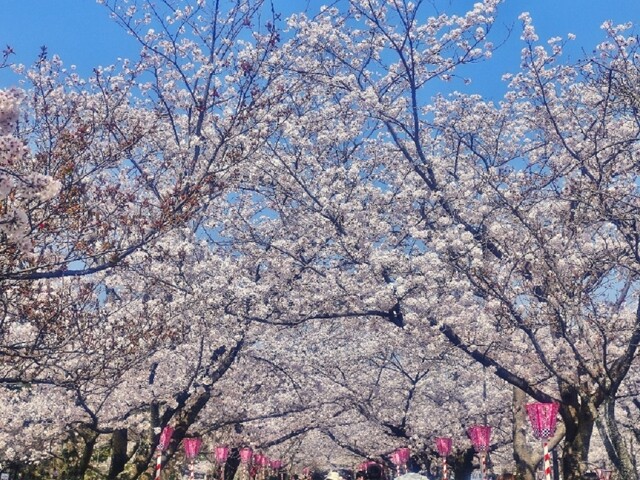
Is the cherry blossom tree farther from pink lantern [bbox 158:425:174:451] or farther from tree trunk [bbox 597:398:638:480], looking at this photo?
pink lantern [bbox 158:425:174:451]

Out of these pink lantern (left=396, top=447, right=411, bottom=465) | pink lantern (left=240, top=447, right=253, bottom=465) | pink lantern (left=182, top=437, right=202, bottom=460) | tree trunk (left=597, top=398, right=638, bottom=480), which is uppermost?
pink lantern (left=396, top=447, right=411, bottom=465)

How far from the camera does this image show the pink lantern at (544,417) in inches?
371

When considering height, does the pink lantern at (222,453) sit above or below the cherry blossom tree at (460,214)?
below

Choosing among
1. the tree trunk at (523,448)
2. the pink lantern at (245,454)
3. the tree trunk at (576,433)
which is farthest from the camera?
the pink lantern at (245,454)

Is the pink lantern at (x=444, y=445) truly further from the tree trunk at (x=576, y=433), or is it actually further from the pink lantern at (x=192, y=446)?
the tree trunk at (x=576, y=433)

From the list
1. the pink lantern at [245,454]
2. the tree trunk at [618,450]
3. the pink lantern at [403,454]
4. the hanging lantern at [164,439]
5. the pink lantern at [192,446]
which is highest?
the pink lantern at [403,454]

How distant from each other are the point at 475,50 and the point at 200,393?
25.4 feet

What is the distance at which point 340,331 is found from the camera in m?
15.5

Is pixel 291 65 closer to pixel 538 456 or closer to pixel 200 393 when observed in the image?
pixel 200 393

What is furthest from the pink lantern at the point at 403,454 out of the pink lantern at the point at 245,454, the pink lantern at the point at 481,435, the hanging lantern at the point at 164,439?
the hanging lantern at the point at 164,439

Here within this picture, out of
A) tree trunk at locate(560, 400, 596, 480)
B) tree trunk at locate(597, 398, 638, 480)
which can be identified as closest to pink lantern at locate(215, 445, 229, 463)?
tree trunk at locate(560, 400, 596, 480)

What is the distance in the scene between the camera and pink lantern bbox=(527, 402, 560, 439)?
9.43m

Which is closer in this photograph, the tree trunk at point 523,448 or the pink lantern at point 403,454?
the tree trunk at point 523,448

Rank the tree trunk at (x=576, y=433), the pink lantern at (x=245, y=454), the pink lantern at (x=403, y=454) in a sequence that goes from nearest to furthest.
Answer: the tree trunk at (x=576, y=433), the pink lantern at (x=403, y=454), the pink lantern at (x=245, y=454)
